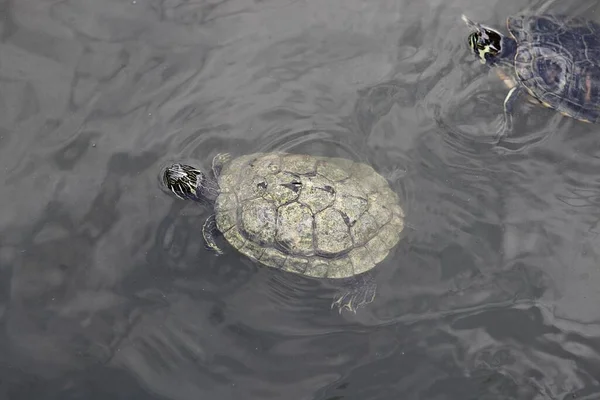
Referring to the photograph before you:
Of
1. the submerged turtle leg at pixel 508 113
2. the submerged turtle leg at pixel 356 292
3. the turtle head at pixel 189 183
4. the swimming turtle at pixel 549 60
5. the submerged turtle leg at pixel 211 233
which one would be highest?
the swimming turtle at pixel 549 60

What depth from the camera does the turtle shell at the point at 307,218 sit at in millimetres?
4855

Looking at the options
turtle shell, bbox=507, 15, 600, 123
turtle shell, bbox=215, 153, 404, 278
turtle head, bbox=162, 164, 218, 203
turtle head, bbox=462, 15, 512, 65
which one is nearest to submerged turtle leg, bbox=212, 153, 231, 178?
turtle head, bbox=162, 164, 218, 203

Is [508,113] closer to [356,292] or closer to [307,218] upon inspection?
[356,292]

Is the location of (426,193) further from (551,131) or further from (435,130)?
(551,131)

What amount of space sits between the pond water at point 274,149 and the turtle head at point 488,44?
234 millimetres

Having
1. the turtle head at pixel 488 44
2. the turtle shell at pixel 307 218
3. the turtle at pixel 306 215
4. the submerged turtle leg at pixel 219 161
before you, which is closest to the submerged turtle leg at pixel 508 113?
the turtle head at pixel 488 44

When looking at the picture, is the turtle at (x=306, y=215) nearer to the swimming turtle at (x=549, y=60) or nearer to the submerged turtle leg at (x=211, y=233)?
the submerged turtle leg at (x=211, y=233)

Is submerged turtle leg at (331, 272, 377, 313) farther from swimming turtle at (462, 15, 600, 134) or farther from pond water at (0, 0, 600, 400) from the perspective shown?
swimming turtle at (462, 15, 600, 134)

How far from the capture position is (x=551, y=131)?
5934mm

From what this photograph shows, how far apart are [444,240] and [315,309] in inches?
64.2

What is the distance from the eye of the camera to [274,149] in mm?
5859

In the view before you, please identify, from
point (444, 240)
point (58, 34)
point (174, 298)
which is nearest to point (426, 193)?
point (444, 240)

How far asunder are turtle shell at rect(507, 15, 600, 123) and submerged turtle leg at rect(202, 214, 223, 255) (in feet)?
12.7

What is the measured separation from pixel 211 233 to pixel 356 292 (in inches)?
65.8
